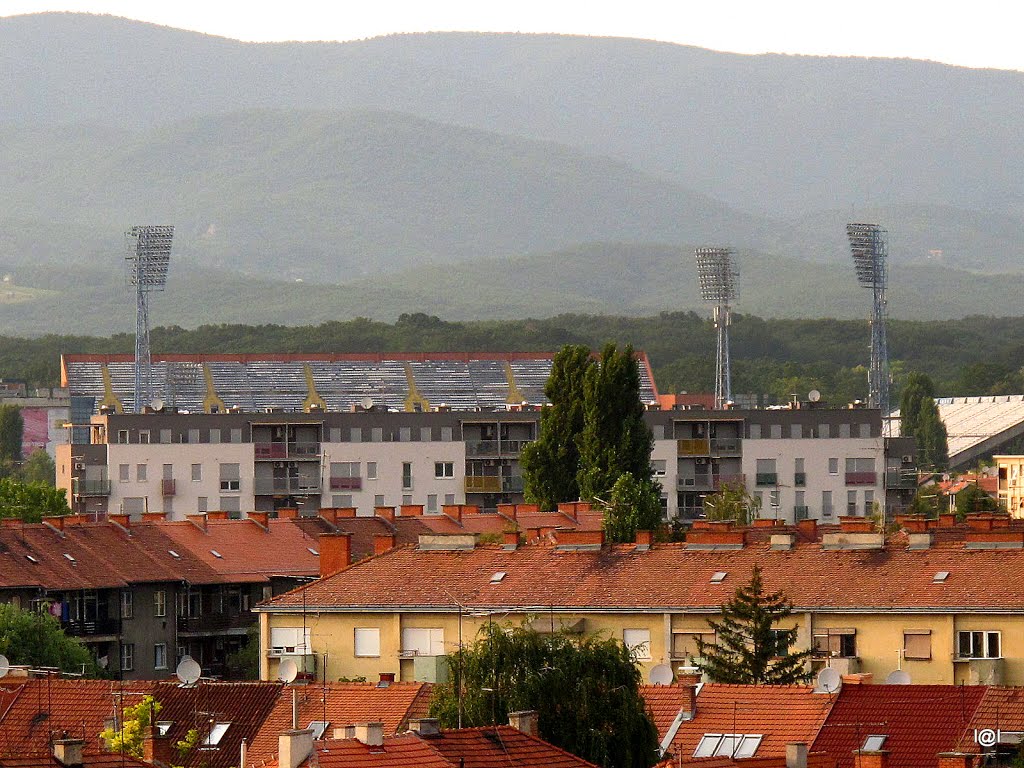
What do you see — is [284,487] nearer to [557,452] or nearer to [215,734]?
[557,452]

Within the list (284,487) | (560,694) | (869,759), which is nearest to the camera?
(869,759)

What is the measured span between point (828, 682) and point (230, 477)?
240ft

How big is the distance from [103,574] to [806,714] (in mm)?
32164

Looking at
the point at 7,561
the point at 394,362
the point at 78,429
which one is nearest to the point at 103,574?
the point at 7,561

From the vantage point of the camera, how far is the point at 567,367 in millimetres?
91875

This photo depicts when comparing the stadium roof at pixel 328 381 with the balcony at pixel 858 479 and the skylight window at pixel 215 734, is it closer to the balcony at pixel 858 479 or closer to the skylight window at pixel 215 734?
the balcony at pixel 858 479

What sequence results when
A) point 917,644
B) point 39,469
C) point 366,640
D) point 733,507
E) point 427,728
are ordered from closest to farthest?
point 427,728, point 917,644, point 366,640, point 733,507, point 39,469

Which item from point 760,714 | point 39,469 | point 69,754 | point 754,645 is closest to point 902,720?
point 760,714

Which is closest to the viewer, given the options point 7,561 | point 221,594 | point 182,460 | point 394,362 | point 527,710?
point 527,710

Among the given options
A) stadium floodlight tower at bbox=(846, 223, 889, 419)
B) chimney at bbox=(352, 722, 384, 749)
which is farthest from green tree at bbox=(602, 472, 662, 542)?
stadium floodlight tower at bbox=(846, 223, 889, 419)

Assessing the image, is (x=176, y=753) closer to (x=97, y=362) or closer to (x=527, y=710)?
(x=527, y=710)

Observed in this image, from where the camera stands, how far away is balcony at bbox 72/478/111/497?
104 metres

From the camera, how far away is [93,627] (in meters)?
61.9

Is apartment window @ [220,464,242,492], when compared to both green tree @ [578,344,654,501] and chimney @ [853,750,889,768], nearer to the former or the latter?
green tree @ [578,344,654,501]
